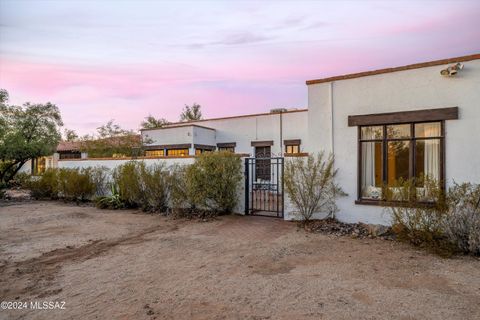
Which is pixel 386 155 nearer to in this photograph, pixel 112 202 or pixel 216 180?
pixel 216 180

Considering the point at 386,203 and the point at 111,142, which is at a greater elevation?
the point at 111,142

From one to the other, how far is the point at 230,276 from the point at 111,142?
18.8 meters

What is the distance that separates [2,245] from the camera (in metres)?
6.96

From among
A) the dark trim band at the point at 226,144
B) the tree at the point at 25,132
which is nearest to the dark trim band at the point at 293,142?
the dark trim band at the point at 226,144

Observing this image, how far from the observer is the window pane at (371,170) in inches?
310

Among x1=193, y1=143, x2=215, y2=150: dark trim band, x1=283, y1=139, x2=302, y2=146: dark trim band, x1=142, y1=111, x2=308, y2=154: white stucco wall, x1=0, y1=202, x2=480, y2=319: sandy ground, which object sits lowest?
x1=0, y1=202, x2=480, y2=319: sandy ground

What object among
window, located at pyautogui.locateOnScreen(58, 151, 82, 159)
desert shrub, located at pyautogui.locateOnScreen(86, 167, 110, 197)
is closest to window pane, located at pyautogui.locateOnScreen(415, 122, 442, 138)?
desert shrub, located at pyautogui.locateOnScreen(86, 167, 110, 197)

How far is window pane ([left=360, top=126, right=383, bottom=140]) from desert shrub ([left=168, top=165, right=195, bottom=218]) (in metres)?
5.88

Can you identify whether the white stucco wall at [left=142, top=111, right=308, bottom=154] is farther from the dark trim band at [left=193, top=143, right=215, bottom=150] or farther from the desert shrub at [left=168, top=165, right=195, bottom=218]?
the desert shrub at [left=168, top=165, right=195, bottom=218]

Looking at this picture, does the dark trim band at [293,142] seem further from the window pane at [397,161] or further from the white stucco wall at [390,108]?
the window pane at [397,161]

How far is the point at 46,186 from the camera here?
15.7 m

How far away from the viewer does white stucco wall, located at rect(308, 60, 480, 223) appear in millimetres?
6762

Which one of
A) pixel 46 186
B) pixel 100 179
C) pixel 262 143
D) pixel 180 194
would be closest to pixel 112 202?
pixel 100 179

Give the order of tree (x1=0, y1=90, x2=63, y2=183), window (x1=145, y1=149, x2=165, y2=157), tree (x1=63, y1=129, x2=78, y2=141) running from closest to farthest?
1. tree (x1=0, y1=90, x2=63, y2=183)
2. window (x1=145, y1=149, x2=165, y2=157)
3. tree (x1=63, y1=129, x2=78, y2=141)
